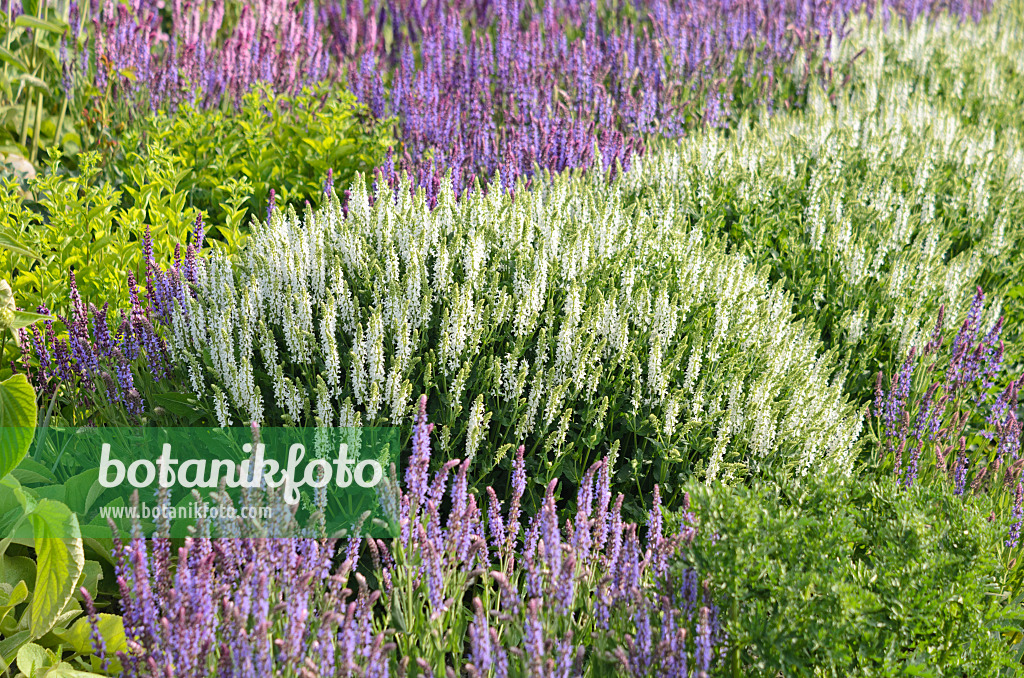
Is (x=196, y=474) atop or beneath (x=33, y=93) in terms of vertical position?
beneath

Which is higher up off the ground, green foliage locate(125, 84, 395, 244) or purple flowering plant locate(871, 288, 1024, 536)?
green foliage locate(125, 84, 395, 244)

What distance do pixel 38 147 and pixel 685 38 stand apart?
4.58m

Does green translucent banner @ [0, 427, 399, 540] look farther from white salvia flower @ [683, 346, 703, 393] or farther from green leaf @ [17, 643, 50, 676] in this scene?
white salvia flower @ [683, 346, 703, 393]

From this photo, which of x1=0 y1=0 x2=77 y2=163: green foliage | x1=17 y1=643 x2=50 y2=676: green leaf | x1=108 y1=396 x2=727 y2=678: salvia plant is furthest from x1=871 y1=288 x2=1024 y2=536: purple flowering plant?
x1=0 y1=0 x2=77 y2=163: green foliage

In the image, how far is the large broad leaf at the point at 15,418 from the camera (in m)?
1.82

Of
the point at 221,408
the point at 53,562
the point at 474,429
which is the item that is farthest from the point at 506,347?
the point at 53,562

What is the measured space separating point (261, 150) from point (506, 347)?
2225 millimetres

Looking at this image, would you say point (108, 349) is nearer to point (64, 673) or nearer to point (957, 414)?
A: point (64, 673)

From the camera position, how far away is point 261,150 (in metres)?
4.27

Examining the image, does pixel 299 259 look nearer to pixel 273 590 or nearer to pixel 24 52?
pixel 273 590

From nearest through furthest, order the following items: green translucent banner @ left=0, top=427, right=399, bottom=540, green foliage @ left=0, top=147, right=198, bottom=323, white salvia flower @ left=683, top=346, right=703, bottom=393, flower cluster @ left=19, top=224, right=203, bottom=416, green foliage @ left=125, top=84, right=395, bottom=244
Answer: green translucent banner @ left=0, top=427, right=399, bottom=540 → white salvia flower @ left=683, top=346, right=703, bottom=393 → flower cluster @ left=19, top=224, right=203, bottom=416 → green foliage @ left=0, top=147, right=198, bottom=323 → green foliage @ left=125, top=84, right=395, bottom=244

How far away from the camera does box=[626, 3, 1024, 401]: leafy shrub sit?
3609 mm

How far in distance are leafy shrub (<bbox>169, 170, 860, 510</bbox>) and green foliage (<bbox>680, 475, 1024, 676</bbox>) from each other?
0.59 metres

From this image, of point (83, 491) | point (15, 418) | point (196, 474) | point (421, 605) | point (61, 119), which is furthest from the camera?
point (61, 119)
